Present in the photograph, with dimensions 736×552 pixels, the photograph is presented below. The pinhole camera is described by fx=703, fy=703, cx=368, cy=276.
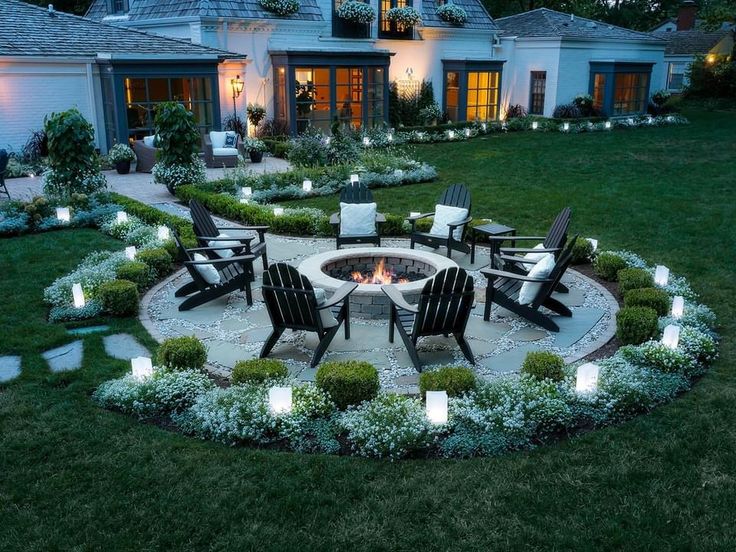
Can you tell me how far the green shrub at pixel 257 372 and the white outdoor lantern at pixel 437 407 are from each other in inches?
47.7

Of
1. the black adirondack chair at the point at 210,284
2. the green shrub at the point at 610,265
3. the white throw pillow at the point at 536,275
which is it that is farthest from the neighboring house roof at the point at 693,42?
the black adirondack chair at the point at 210,284

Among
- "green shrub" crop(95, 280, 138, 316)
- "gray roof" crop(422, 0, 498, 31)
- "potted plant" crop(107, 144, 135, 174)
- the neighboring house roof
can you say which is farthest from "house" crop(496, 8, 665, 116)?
"green shrub" crop(95, 280, 138, 316)

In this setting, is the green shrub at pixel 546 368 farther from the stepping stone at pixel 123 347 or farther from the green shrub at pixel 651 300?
the stepping stone at pixel 123 347

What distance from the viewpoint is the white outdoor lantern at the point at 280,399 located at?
4.93 m

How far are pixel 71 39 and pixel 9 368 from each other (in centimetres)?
1346

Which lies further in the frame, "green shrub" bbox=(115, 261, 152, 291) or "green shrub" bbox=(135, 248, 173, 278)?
"green shrub" bbox=(135, 248, 173, 278)

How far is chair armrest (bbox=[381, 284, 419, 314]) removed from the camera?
19.7 ft

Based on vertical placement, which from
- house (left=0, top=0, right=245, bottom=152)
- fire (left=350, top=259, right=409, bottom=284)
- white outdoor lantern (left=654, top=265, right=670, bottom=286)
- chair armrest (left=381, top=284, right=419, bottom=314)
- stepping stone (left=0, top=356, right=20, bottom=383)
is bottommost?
stepping stone (left=0, top=356, right=20, bottom=383)

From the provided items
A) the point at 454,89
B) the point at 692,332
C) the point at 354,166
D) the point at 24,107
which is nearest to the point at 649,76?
the point at 454,89

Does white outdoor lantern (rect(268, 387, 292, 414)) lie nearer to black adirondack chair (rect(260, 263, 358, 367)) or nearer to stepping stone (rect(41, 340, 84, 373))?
black adirondack chair (rect(260, 263, 358, 367))

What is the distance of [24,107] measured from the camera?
1628 centimetres

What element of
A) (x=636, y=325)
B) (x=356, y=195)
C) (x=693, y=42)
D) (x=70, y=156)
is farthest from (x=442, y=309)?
(x=693, y=42)

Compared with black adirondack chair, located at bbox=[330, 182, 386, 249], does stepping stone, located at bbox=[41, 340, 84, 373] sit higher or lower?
lower

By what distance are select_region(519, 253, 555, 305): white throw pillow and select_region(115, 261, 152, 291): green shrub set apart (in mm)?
4166
